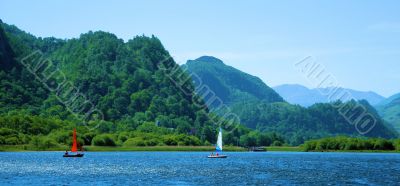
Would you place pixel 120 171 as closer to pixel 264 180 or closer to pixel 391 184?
pixel 264 180

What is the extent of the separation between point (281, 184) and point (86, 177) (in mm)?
29847

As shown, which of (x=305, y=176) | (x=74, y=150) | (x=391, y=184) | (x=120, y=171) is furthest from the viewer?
(x=74, y=150)

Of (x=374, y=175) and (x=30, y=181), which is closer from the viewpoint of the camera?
(x=30, y=181)

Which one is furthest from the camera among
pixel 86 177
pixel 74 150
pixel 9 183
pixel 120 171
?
pixel 74 150

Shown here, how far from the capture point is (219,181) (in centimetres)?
9325

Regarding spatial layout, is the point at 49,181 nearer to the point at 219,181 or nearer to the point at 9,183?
the point at 9,183

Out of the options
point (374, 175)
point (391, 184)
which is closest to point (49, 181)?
point (391, 184)

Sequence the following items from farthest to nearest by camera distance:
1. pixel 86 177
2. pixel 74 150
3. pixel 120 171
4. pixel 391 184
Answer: pixel 74 150, pixel 120 171, pixel 86 177, pixel 391 184

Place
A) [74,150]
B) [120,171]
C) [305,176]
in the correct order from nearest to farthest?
[305,176], [120,171], [74,150]

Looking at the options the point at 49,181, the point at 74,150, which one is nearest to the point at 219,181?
the point at 49,181

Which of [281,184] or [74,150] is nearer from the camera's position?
[281,184]

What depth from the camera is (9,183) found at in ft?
280

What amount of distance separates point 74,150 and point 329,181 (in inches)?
4249

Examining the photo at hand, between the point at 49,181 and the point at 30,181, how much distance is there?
2.59 m
